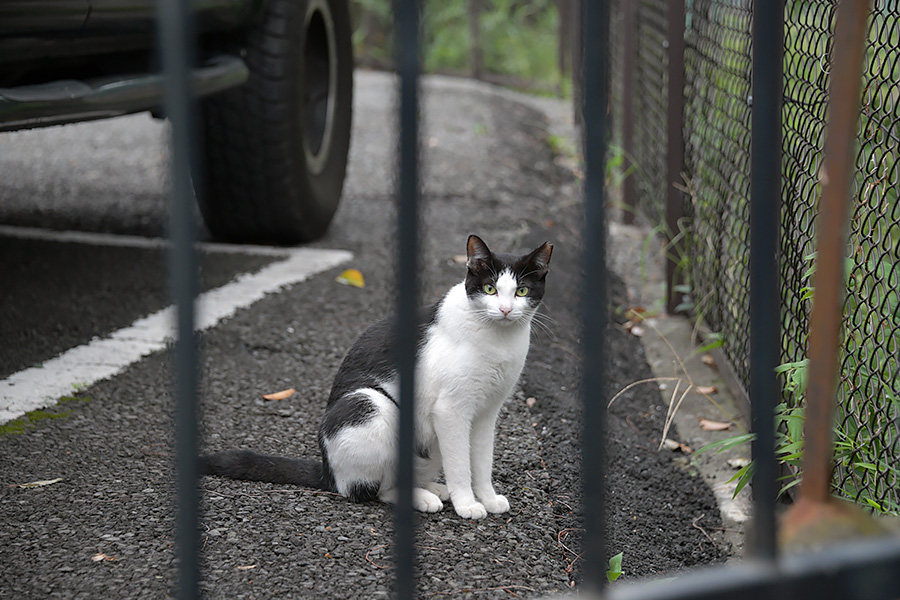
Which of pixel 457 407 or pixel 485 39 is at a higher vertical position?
pixel 485 39

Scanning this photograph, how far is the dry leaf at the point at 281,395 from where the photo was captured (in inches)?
109

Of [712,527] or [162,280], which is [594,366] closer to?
[712,527]

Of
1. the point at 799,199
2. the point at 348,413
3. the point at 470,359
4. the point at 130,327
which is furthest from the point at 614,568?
the point at 130,327

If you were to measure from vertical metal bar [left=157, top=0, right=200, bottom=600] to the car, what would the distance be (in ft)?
5.97

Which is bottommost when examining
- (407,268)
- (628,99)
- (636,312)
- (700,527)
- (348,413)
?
(700,527)

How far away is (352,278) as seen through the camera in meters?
3.84

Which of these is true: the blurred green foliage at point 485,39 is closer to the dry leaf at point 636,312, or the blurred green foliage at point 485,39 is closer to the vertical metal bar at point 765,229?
the dry leaf at point 636,312

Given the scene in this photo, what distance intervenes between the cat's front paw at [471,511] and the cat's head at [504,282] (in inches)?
17.2

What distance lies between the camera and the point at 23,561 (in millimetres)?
1835

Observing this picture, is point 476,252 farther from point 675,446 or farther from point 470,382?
point 675,446

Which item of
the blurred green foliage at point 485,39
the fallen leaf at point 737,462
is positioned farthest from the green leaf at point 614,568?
the blurred green foliage at point 485,39

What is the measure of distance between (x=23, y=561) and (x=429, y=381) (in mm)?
925

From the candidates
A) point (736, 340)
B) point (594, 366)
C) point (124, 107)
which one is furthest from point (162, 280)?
point (594, 366)

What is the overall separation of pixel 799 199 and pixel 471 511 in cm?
120
